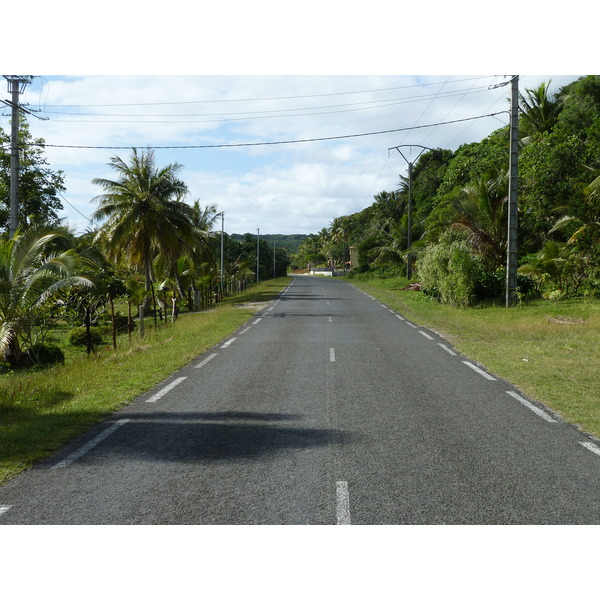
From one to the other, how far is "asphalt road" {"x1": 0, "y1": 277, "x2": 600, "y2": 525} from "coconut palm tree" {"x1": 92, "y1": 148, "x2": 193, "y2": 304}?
21614 millimetres

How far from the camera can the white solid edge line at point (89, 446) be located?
596 cm

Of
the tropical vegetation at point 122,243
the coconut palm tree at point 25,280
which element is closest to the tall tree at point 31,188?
the tropical vegetation at point 122,243

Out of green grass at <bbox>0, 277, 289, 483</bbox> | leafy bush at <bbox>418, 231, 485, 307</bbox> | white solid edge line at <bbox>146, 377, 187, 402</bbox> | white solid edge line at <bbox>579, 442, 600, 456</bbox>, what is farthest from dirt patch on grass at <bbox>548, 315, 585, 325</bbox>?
white solid edge line at <bbox>146, 377, 187, 402</bbox>

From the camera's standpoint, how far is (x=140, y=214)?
30.9 meters

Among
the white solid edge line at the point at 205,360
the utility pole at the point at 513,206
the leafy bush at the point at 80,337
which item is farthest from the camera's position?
the leafy bush at the point at 80,337

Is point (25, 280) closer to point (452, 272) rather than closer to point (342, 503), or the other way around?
point (342, 503)

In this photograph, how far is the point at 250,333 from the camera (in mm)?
18500

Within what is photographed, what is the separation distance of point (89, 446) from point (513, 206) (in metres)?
20.4

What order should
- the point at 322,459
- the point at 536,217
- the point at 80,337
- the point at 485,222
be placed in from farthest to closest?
the point at 485,222 < the point at 536,217 < the point at 80,337 < the point at 322,459

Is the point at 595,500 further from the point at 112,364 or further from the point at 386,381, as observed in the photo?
A: the point at 112,364

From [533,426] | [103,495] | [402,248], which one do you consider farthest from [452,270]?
[402,248]

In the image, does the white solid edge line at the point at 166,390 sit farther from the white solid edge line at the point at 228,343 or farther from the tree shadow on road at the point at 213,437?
the white solid edge line at the point at 228,343

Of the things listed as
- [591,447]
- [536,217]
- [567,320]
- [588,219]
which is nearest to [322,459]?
[591,447]

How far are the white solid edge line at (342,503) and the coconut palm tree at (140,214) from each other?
2707 centimetres
